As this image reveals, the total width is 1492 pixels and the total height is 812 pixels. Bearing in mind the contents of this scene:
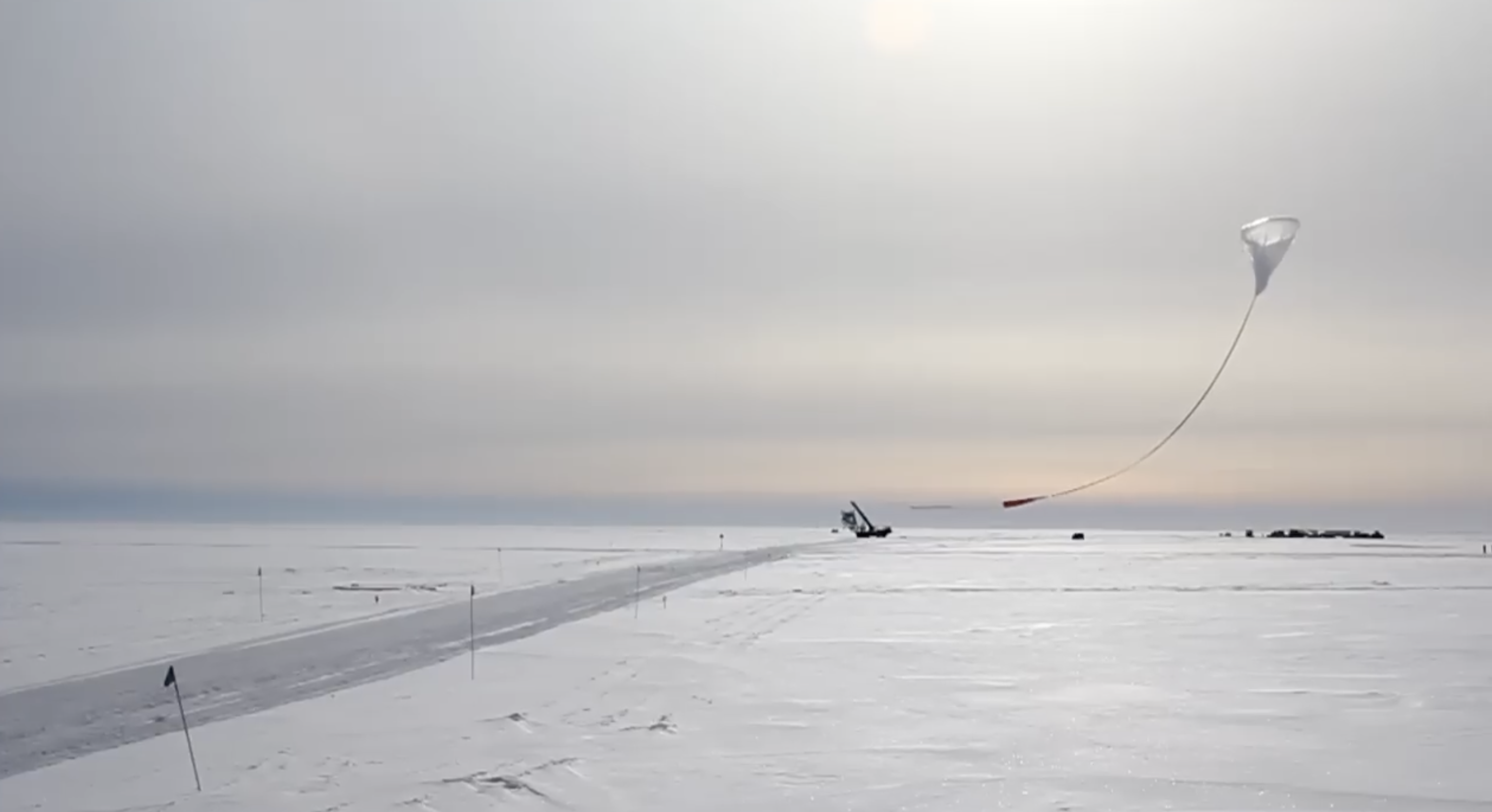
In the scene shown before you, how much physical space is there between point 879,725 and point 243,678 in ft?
26.6

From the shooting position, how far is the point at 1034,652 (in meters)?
16.1

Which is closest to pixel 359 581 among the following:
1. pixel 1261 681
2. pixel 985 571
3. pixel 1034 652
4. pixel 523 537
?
pixel 985 571

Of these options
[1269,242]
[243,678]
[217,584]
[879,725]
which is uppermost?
[1269,242]

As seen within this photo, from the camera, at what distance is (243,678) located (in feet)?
45.6

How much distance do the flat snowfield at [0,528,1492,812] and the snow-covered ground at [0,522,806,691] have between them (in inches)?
229

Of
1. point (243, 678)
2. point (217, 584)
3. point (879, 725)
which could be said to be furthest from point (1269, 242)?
point (217, 584)

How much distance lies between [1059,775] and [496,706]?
577cm

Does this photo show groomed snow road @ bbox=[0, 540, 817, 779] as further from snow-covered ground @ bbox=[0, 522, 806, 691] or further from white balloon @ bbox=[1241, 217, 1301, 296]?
white balloon @ bbox=[1241, 217, 1301, 296]

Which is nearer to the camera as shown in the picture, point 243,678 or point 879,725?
point 879,725

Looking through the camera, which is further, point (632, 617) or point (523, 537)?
point (523, 537)

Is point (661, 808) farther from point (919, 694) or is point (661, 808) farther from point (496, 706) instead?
point (919, 694)

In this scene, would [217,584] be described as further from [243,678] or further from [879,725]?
[879,725]

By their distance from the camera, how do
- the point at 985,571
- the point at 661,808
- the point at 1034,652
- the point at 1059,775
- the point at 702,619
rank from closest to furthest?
1. the point at 661,808
2. the point at 1059,775
3. the point at 1034,652
4. the point at 702,619
5. the point at 985,571

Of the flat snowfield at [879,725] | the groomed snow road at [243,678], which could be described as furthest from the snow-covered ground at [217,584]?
the flat snowfield at [879,725]
